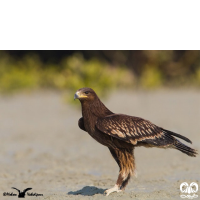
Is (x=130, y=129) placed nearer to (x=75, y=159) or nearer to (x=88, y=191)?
(x=88, y=191)

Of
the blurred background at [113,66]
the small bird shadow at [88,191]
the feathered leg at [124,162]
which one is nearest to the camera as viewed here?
the feathered leg at [124,162]

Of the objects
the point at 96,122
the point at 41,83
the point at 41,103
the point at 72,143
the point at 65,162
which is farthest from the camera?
the point at 41,83

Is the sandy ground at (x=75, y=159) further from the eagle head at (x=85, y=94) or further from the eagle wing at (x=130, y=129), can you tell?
the eagle head at (x=85, y=94)

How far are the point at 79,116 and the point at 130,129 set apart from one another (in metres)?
9.99

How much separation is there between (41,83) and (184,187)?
20.4 meters

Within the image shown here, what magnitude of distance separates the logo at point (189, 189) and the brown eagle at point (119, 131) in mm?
766

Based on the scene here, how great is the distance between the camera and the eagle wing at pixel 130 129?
5.43 meters

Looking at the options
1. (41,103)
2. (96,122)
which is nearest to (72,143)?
(96,122)

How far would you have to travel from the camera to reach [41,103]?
19984 mm

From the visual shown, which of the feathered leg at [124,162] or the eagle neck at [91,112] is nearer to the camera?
the eagle neck at [91,112]

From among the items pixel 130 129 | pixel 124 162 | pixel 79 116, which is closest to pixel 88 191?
pixel 124 162

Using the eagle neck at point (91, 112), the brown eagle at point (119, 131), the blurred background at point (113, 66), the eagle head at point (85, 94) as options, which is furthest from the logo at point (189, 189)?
the blurred background at point (113, 66)

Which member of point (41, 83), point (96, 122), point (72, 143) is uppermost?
point (41, 83)
